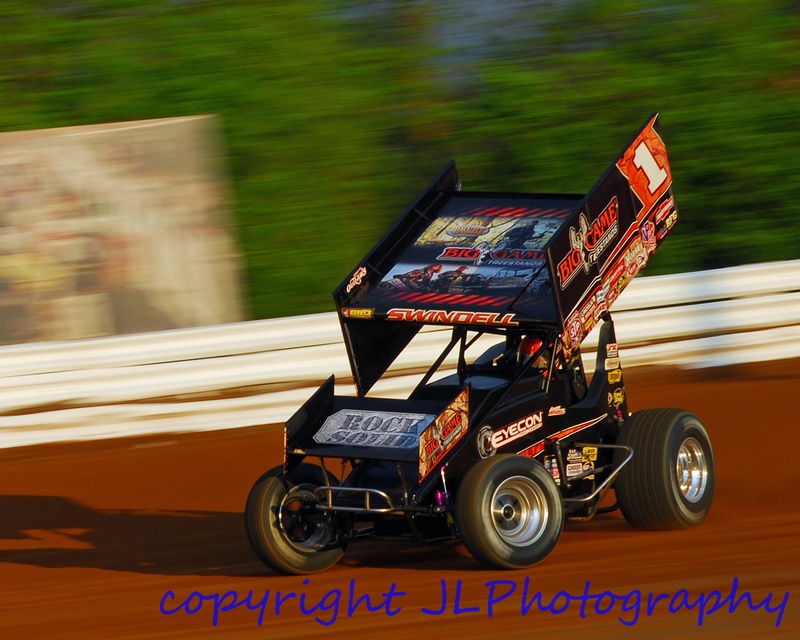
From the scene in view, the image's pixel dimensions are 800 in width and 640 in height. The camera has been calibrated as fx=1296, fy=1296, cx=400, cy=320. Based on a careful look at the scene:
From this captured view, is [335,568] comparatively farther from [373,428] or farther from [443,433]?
[443,433]

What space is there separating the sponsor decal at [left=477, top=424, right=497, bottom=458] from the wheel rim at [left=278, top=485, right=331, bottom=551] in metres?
0.92

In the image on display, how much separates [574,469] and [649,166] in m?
1.90

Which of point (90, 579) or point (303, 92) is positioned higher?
point (303, 92)

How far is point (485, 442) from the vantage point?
683 centimetres

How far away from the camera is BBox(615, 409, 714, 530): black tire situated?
293 inches

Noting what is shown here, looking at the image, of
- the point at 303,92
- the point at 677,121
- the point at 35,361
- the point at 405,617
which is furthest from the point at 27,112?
the point at 405,617

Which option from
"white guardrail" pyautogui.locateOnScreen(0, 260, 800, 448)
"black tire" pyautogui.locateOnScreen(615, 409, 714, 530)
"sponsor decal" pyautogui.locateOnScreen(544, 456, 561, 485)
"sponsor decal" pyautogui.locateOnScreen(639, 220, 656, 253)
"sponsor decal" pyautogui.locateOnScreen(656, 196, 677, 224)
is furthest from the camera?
"white guardrail" pyautogui.locateOnScreen(0, 260, 800, 448)

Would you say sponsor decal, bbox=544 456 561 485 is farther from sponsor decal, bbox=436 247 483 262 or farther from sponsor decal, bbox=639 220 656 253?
sponsor decal, bbox=639 220 656 253

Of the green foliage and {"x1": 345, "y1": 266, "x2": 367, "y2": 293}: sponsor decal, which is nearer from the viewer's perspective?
{"x1": 345, "y1": 266, "x2": 367, "y2": 293}: sponsor decal

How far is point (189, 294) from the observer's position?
12.2m

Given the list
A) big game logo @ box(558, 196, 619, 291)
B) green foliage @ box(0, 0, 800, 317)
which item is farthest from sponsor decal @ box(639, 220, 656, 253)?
green foliage @ box(0, 0, 800, 317)

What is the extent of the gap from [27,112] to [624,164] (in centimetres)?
837

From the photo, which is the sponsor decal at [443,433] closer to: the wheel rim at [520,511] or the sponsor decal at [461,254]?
the wheel rim at [520,511]

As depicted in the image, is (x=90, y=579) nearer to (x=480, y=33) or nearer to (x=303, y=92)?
(x=303, y=92)
